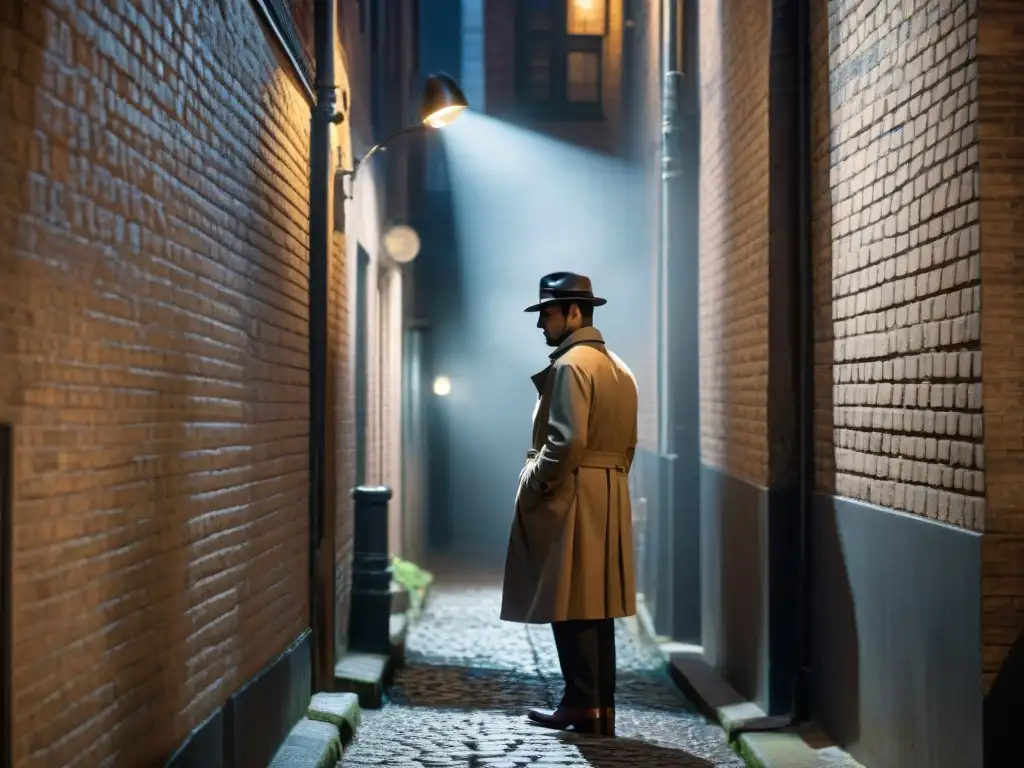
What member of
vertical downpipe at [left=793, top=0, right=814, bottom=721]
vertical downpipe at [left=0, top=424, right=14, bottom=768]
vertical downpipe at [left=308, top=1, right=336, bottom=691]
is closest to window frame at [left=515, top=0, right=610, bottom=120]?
vertical downpipe at [left=308, top=1, right=336, bottom=691]

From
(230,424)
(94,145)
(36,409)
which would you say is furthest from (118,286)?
(230,424)

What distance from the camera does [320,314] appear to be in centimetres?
764

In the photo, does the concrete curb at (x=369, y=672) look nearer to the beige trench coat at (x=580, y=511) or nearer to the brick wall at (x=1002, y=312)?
the beige trench coat at (x=580, y=511)

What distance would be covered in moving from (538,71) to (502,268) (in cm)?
286

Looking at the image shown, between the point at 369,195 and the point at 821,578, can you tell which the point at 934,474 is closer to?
the point at 821,578

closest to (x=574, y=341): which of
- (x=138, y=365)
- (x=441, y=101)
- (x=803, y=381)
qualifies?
(x=803, y=381)

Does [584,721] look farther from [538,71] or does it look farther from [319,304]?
[538,71]

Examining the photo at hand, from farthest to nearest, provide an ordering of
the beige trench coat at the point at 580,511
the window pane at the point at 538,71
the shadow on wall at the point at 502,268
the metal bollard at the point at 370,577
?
1. the window pane at the point at 538,71
2. the shadow on wall at the point at 502,268
3. the metal bollard at the point at 370,577
4. the beige trench coat at the point at 580,511

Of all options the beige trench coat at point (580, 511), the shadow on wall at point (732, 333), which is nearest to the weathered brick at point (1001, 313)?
the beige trench coat at point (580, 511)

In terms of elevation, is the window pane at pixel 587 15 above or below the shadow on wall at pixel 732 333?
above

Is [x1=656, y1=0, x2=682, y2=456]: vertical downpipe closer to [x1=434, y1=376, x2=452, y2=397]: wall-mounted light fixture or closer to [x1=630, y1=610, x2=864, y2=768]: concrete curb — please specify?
[x1=630, y1=610, x2=864, y2=768]: concrete curb

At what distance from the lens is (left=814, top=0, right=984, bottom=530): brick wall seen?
15.6ft

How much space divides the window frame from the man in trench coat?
12.8 m

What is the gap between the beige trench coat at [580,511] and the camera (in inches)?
275
